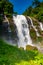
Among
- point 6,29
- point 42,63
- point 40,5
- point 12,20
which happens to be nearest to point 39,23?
point 12,20

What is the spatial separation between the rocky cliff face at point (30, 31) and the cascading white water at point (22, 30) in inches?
27.6

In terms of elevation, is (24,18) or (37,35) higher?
(24,18)

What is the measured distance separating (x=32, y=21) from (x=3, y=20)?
25.5 feet

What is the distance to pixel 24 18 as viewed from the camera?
125 ft

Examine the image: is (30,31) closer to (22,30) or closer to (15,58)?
(22,30)

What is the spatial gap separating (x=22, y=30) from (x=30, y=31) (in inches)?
67.8

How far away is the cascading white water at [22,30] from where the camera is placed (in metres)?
34.7

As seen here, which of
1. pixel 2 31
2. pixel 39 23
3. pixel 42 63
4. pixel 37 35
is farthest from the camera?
pixel 39 23

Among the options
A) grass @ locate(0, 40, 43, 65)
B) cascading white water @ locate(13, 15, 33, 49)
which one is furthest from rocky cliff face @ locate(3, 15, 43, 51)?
grass @ locate(0, 40, 43, 65)

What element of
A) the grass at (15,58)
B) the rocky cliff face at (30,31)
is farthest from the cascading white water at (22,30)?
the grass at (15,58)

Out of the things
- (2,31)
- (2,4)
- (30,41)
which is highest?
(2,4)

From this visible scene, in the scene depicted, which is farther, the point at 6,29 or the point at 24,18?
the point at 24,18

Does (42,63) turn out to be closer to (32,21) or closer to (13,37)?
(13,37)

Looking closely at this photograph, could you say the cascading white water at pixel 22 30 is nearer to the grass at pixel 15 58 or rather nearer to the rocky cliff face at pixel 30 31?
the rocky cliff face at pixel 30 31
